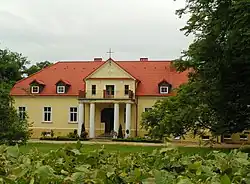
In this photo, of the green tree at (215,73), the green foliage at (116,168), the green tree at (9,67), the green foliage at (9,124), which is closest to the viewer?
the green foliage at (116,168)

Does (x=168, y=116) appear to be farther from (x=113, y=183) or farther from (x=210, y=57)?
(x=113, y=183)

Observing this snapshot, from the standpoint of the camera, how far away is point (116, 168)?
121 inches

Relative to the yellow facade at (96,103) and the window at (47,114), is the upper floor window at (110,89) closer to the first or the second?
the yellow facade at (96,103)

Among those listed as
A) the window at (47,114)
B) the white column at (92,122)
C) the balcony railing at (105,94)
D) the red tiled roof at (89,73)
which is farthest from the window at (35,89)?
the white column at (92,122)

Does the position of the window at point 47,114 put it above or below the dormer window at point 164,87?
below

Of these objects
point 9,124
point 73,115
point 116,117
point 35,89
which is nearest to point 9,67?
point 35,89

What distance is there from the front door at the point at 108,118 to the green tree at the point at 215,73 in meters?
21.9

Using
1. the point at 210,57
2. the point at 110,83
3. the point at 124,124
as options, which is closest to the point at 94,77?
the point at 110,83

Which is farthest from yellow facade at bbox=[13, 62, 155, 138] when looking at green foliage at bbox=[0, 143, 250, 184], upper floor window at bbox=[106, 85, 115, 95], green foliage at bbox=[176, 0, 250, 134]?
green foliage at bbox=[0, 143, 250, 184]

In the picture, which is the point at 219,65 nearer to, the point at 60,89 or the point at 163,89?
the point at 163,89

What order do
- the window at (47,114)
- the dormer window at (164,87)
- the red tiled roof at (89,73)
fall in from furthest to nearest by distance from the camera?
1. the window at (47,114)
2. the red tiled roof at (89,73)
3. the dormer window at (164,87)

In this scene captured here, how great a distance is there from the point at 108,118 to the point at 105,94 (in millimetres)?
2890

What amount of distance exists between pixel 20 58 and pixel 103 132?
22878 mm

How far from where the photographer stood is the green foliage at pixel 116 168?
252 cm
